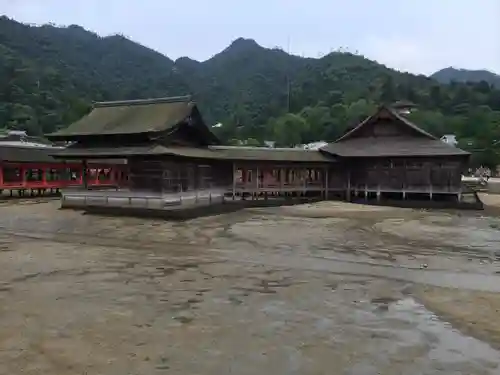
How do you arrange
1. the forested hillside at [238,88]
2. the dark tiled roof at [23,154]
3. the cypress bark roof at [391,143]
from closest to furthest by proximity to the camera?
1. the cypress bark roof at [391,143]
2. the dark tiled roof at [23,154]
3. the forested hillside at [238,88]

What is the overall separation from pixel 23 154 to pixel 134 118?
37.1 feet

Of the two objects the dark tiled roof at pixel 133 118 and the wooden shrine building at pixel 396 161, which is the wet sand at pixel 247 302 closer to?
the dark tiled roof at pixel 133 118

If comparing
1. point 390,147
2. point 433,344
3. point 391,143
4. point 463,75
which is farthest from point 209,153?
point 463,75

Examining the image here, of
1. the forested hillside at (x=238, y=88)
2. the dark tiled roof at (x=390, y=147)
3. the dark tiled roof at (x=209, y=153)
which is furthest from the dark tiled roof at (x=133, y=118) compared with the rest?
the forested hillside at (x=238, y=88)

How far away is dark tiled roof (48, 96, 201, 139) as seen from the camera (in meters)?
28.9

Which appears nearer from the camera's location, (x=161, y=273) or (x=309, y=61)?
(x=161, y=273)

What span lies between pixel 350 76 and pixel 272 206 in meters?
76.7

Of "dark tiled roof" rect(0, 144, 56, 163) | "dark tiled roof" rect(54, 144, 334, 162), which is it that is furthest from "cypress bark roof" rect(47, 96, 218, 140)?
"dark tiled roof" rect(0, 144, 56, 163)

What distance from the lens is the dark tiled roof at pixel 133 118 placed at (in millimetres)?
28859

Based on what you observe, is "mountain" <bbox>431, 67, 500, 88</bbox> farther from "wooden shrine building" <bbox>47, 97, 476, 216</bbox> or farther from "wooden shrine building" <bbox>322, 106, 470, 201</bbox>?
"wooden shrine building" <bbox>47, 97, 476, 216</bbox>

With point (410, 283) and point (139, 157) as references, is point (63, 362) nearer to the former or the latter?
point (410, 283)

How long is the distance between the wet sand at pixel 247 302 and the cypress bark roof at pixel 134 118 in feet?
32.0

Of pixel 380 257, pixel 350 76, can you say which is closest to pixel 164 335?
pixel 380 257

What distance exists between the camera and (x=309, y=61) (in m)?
116
